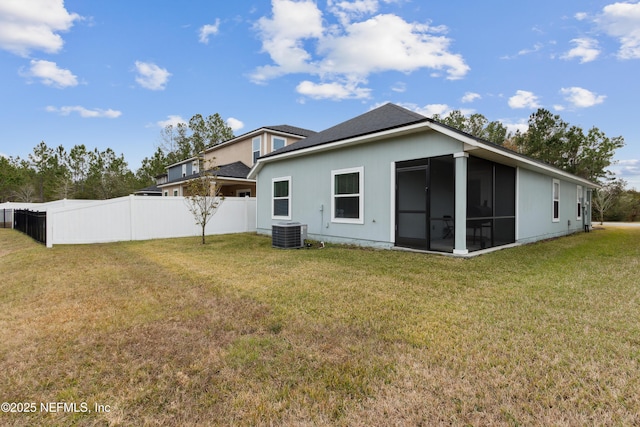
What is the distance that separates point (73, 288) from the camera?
447 cm

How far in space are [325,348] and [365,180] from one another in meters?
6.46

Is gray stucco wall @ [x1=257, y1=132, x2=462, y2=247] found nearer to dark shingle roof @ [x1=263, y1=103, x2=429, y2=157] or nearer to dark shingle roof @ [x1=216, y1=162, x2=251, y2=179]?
dark shingle roof @ [x1=263, y1=103, x2=429, y2=157]

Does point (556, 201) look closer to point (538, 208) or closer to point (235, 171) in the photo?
point (538, 208)

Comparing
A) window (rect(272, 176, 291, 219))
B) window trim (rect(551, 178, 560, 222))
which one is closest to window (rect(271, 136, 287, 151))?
window (rect(272, 176, 291, 219))

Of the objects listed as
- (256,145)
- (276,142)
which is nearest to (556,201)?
(276,142)

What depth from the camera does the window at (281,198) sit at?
36.3ft

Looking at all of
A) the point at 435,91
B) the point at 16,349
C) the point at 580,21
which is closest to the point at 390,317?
the point at 16,349

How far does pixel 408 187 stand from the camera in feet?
32.3

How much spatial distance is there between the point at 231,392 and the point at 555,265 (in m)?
6.60

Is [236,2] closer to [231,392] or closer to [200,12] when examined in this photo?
[200,12]

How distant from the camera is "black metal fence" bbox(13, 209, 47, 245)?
9570 mm

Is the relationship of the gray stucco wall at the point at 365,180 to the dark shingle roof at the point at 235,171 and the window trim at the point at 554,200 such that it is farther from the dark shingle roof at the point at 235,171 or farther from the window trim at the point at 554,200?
the window trim at the point at 554,200

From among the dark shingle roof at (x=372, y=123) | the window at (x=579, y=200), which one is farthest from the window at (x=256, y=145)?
the window at (x=579, y=200)

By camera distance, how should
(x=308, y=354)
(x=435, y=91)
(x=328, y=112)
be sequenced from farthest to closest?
(x=328, y=112) → (x=435, y=91) → (x=308, y=354)
